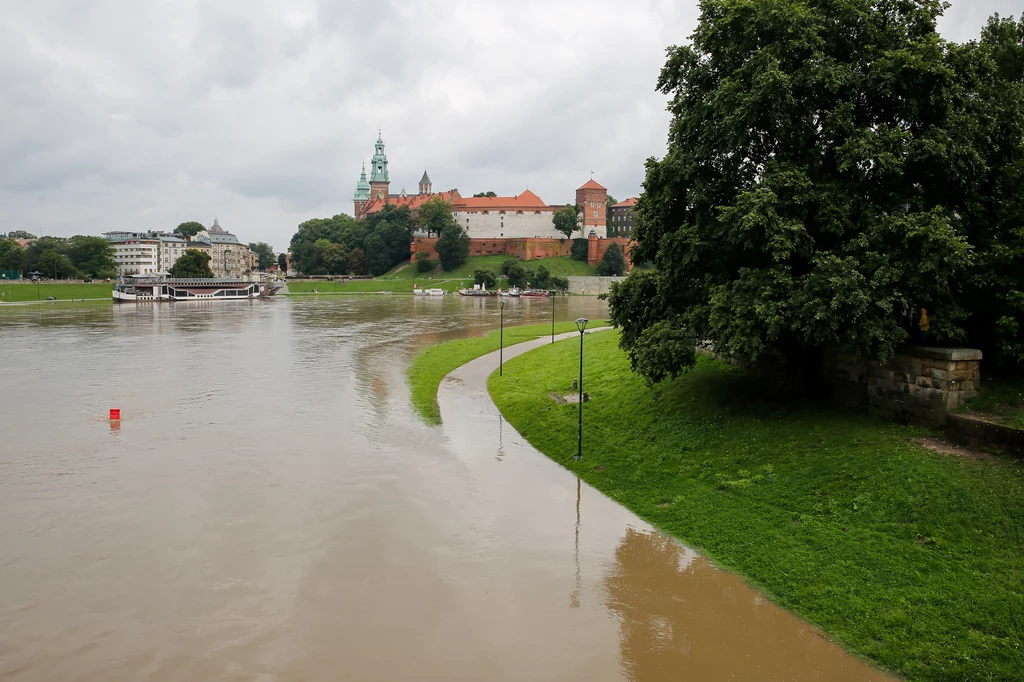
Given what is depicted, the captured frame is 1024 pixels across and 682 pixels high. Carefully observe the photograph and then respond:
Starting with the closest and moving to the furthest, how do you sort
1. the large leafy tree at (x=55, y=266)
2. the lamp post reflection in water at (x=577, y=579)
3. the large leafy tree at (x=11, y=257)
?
the lamp post reflection in water at (x=577, y=579) < the large leafy tree at (x=55, y=266) < the large leafy tree at (x=11, y=257)

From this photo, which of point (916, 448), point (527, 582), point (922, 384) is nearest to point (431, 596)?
point (527, 582)

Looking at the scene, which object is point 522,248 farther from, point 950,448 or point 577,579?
point 577,579

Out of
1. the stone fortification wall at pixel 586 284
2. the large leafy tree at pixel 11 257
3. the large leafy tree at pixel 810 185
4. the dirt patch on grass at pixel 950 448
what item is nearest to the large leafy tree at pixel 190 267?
the large leafy tree at pixel 11 257

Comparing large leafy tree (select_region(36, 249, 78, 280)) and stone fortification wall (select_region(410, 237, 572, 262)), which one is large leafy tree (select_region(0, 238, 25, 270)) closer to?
large leafy tree (select_region(36, 249, 78, 280))

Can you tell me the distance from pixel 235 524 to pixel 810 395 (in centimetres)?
1299

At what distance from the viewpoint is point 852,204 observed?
14938mm

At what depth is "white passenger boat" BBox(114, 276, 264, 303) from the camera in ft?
298

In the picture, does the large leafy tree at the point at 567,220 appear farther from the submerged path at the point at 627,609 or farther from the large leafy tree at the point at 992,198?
the submerged path at the point at 627,609

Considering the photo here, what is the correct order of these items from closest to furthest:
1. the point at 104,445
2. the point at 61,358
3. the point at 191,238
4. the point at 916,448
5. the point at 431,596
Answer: the point at 431,596
the point at 916,448
the point at 104,445
the point at 61,358
the point at 191,238

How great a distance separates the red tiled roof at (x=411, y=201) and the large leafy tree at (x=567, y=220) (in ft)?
74.5

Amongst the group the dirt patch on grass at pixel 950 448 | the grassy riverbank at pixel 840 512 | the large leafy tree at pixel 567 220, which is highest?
the large leafy tree at pixel 567 220

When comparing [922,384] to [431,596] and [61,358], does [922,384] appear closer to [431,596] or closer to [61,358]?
[431,596]

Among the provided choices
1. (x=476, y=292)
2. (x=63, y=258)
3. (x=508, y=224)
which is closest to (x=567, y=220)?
(x=508, y=224)

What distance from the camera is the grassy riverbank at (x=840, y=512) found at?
9398 mm
